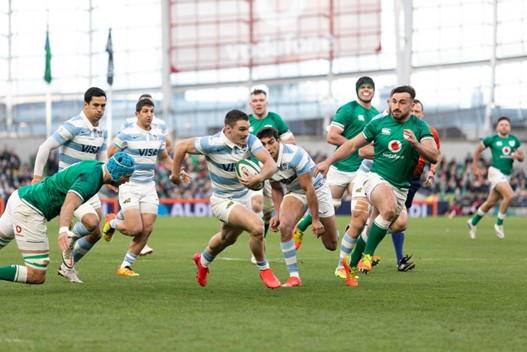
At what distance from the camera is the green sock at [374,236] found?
11.6 m

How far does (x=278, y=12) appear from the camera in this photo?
5203 centimetres

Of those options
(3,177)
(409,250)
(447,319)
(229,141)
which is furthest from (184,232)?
(3,177)

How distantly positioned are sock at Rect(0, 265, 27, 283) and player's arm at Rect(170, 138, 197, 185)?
7.26 feet

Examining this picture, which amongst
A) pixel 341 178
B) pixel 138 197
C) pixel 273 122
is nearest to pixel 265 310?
pixel 138 197

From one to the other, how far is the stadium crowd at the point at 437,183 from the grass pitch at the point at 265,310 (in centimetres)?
2971

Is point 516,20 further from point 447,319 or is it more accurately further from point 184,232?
point 447,319

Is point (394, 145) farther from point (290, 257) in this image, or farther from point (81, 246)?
point (81, 246)

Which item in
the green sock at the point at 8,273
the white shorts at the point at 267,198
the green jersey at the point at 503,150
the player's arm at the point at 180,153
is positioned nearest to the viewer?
the green sock at the point at 8,273

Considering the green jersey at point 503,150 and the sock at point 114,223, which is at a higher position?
the green jersey at point 503,150

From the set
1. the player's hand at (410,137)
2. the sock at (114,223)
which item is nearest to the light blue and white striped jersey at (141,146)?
the sock at (114,223)

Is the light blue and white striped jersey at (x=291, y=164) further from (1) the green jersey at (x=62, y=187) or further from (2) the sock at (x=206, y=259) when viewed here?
(1) the green jersey at (x=62, y=187)

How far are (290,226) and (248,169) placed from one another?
1.36m

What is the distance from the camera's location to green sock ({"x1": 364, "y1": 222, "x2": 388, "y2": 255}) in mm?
11555

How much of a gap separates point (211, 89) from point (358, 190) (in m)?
43.7
